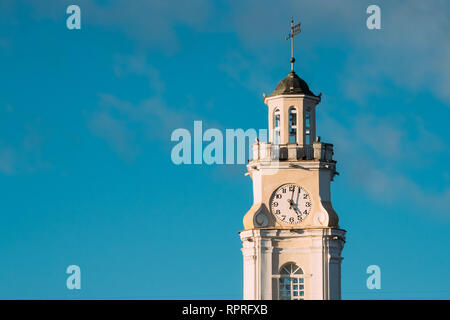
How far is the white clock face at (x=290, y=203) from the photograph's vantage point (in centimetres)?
16388

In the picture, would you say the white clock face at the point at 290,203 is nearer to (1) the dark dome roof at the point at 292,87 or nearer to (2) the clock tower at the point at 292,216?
(2) the clock tower at the point at 292,216

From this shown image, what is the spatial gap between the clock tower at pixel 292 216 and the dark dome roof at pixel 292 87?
A: 3.4 inches

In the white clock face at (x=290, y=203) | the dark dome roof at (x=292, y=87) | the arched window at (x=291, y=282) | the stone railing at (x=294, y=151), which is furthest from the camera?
the dark dome roof at (x=292, y=87)

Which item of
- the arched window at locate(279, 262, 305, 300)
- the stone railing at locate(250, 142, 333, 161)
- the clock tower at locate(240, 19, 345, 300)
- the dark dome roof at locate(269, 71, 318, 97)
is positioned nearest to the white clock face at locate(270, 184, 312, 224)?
the clock tower at locate(240, 19, 345, 300)

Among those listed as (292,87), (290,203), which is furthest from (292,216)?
(292,87)

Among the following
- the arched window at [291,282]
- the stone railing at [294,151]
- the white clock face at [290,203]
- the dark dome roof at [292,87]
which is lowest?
the arched window at [291,282]

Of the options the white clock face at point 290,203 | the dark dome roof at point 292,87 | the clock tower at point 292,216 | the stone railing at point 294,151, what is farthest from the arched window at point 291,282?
the dark dome roof at point 292,87

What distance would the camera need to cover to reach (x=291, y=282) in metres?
163

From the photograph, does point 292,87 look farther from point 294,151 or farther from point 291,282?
point 291,282

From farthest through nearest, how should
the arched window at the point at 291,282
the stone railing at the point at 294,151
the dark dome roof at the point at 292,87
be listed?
the dark dome roof at the point at 292,87, the stone railing at the point at 294,151, the arched window at the point at 291,282

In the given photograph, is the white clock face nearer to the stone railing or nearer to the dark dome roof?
the stone railing

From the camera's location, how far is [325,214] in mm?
163375

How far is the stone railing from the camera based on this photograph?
540 ft
